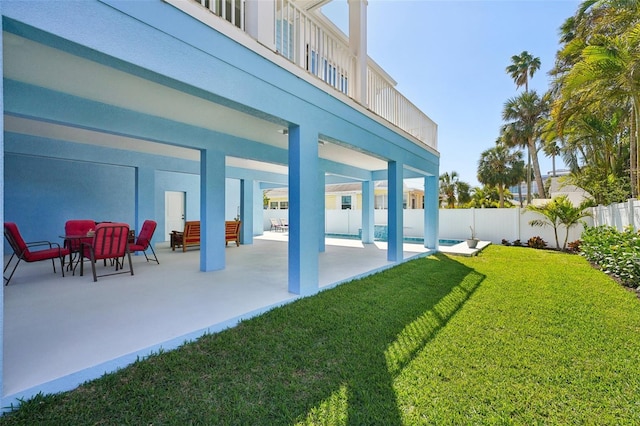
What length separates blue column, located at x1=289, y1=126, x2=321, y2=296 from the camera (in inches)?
185

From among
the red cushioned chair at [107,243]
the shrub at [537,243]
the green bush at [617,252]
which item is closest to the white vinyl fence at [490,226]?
the shrub at [537,243]

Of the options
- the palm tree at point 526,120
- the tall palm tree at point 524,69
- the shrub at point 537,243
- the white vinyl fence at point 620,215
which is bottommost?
the shrub at point 537,243

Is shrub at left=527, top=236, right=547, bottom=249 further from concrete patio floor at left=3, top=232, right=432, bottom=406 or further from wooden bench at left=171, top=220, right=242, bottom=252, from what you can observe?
wooden bench at left=171, top=220, right=242, bottom=252

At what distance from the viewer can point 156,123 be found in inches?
228

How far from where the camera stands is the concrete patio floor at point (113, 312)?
253 cm

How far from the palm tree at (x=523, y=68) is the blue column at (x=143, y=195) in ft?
92.9

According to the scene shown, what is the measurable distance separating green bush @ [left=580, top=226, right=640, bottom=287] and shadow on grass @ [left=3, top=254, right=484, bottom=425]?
15.6 feet

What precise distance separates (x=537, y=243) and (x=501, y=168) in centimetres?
1558

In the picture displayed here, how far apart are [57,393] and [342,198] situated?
23.3 metres

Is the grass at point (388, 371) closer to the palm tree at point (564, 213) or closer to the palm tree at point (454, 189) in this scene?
the palm tree at point (564, 213)

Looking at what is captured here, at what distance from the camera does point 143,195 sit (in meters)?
9.49

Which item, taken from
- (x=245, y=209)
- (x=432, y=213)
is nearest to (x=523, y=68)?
(x=432, y=213)

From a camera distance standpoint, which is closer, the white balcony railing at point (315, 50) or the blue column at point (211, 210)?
the white balcony railing at point (315, 50)

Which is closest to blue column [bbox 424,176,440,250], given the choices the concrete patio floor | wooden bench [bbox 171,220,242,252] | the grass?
the concrete patio floor
